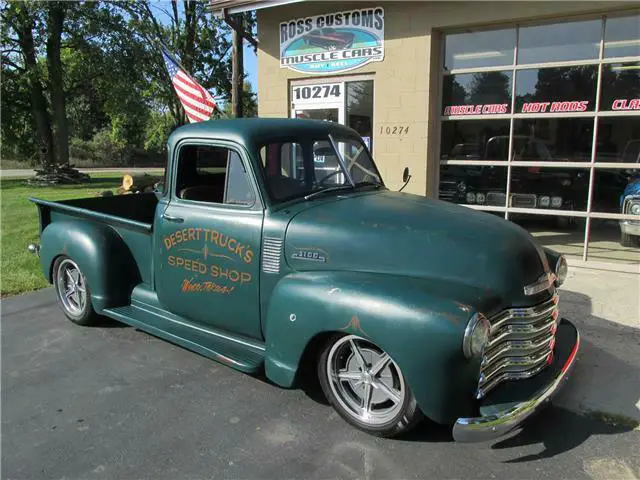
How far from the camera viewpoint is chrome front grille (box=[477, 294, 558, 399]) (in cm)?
282

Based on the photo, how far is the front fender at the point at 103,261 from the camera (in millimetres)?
4555

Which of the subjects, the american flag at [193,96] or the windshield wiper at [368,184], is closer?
the windshield wiper at [368,184]

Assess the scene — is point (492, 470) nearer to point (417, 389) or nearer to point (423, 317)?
point (417, 389)

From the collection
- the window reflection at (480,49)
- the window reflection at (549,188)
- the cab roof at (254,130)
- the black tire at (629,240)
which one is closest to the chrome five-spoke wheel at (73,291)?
the cab roof at (254,130)

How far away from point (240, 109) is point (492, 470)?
7.60 m

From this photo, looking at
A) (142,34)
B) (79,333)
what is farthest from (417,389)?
(142,34)

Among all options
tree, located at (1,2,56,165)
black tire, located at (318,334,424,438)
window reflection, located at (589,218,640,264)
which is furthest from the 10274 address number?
tree, located at (1,2,56,165)

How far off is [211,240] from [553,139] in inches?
219

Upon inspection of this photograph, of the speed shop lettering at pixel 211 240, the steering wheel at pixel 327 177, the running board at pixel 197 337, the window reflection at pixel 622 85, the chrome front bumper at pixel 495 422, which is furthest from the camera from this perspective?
the window reflection at pixel 622 85

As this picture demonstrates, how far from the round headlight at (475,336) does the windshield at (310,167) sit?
1649 mm

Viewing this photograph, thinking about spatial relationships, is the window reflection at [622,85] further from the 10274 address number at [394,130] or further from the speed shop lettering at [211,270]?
the speed shop lettering at [211,270]

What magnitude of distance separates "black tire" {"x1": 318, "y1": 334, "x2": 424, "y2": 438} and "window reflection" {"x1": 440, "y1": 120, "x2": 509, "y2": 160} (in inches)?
215

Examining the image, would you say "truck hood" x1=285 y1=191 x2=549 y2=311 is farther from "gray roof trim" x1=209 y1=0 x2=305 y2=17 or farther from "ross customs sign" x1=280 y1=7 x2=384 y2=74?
"gray roof trim" x1=209 y1=0 x2=305 y2=17

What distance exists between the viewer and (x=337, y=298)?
9.70 feet
